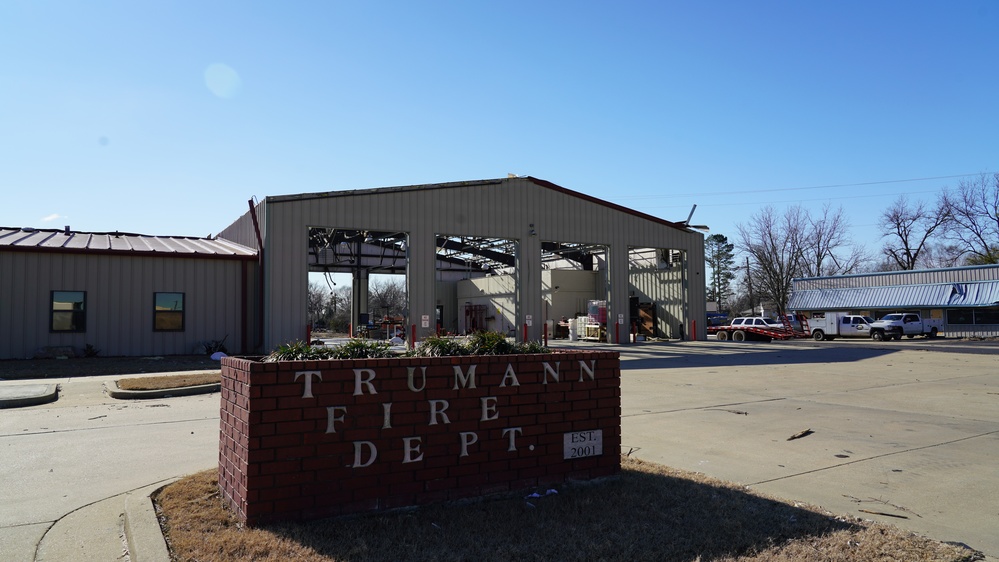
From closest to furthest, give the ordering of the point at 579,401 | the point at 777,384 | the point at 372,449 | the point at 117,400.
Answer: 1. the point at 372,449
2. the point at 579,401
3. the point at 117,400
4. the point at 777,384

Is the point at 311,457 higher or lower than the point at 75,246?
lower

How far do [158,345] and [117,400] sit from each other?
39.2 ft

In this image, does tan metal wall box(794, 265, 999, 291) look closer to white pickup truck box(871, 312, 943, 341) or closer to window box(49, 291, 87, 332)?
white pickup truck box(871, 312, 943, 341)

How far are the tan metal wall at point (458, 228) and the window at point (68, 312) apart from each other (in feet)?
19.5

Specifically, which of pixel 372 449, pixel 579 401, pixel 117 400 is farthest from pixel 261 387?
pixel 117 400

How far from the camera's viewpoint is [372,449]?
17.6 ft

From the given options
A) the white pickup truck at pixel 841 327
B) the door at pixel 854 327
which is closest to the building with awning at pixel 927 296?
the white pickup truck at pixel 841 327

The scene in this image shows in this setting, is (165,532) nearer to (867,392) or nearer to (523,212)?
(867,392)

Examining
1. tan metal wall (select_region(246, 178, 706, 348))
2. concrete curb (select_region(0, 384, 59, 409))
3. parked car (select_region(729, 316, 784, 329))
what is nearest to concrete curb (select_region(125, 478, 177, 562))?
concrete curb (select_region(0, 384, 59, 409))

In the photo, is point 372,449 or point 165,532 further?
point 372,449

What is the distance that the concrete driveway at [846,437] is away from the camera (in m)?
6.01

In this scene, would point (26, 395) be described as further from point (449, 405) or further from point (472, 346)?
point (449, 405)

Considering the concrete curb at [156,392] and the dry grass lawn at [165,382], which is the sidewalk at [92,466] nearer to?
the concrete curb at [156,392]

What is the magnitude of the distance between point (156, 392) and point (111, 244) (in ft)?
45.5
